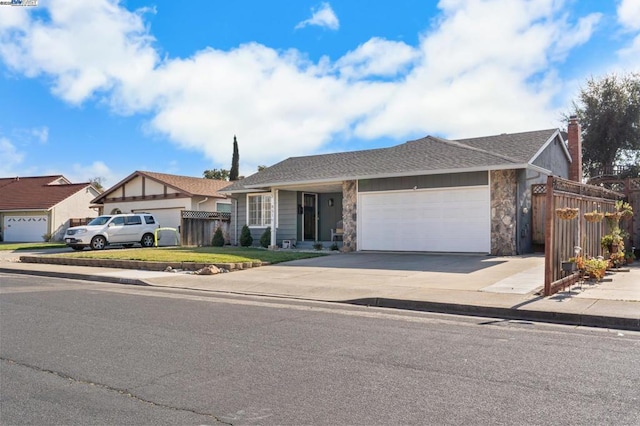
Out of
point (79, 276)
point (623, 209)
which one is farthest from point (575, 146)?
point (79, 276)

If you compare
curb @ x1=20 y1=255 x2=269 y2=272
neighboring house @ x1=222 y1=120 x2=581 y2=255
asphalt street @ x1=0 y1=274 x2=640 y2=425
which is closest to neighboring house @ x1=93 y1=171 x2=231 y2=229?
neighboring house @ x1=222 y1=120 x2=581 y2=255

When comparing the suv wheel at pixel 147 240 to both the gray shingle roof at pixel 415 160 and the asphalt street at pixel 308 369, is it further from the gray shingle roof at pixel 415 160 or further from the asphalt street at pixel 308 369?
the asphalt street at pixel 308 369

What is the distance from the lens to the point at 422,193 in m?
18.9

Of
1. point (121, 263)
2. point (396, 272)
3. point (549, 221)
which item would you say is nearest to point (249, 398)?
point (549, 221)

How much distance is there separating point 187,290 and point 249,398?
852cm

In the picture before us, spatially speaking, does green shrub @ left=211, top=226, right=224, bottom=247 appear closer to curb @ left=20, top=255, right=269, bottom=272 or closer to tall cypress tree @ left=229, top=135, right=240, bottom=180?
curb @ left=20, top=255, right=269, bottom=272

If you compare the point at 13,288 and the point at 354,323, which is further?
the point at 13,288

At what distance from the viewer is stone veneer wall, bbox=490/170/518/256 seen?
56.2 ft

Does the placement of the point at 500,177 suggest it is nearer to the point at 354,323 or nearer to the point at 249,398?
the point at 354,323

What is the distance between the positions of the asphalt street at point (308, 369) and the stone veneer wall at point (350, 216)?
1134 centimetres

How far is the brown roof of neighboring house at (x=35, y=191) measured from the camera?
37.7 meters

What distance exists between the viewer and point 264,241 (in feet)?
77.2

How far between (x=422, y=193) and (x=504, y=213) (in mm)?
2997

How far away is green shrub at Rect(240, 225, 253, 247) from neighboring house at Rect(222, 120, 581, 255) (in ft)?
1.64
